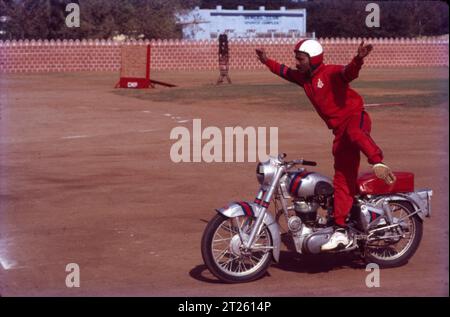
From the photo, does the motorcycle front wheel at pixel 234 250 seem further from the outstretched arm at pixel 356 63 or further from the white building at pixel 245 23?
the white building at pixel 245 23

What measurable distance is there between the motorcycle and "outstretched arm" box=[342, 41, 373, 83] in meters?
0.85

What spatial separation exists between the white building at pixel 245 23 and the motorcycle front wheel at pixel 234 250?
2180 inches

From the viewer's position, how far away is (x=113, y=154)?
53.3 ft

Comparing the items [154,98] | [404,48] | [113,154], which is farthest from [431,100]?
[404,48]

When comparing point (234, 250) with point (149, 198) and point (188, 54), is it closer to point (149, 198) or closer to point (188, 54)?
point (149, 198)

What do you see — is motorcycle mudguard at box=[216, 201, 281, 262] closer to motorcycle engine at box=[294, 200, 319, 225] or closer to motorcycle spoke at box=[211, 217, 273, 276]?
motorcycle spoke at box=[211, 217, 273, 276]

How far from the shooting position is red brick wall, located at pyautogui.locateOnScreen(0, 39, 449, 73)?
164ft

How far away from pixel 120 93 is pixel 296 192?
2593 cm

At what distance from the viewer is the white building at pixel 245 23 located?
2514 inches

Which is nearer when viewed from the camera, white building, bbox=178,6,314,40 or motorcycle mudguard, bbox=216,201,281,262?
motorcycle mudguard, bbox=216,201,281,262
